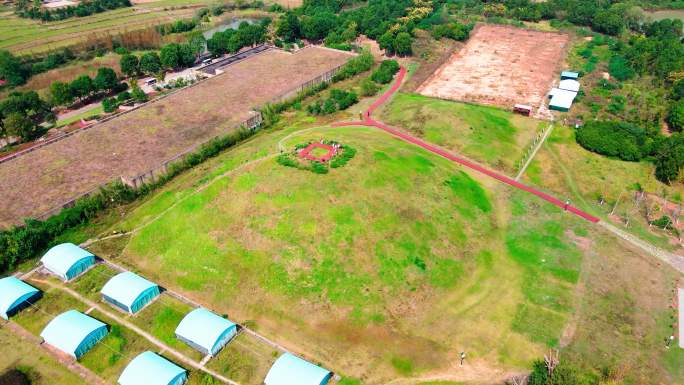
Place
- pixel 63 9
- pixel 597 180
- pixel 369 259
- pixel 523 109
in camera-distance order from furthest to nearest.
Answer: pixel 63 9, pixel 523 109, pixel 597 180, pixel 369 259

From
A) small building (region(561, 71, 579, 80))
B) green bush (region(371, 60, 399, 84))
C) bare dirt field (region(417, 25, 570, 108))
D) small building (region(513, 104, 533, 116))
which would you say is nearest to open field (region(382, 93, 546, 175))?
small building (region(513, 104, 533, 116))

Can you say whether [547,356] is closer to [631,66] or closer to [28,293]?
[28,293]

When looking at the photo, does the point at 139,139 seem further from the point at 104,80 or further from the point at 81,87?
the point at 104,80

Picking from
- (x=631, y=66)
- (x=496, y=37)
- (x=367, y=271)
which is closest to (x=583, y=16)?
(x=496, y=37)

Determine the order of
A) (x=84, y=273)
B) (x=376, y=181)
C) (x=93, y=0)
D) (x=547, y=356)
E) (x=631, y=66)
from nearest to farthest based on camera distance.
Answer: (x=547, y=356)
(x=84, y=273)
(x=376, y=181)
(x=631, y=66)
(x=93, y=0)

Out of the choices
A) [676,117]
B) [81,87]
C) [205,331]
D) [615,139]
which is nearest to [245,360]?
[205,331]

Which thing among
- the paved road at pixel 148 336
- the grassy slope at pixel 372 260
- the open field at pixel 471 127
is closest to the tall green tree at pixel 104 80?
the grassy slope at pixel 372 260
